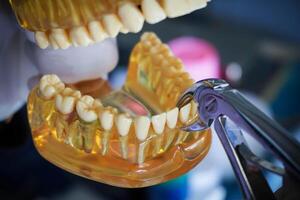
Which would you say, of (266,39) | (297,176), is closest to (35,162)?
(297,176)

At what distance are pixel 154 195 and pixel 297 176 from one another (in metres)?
0.57

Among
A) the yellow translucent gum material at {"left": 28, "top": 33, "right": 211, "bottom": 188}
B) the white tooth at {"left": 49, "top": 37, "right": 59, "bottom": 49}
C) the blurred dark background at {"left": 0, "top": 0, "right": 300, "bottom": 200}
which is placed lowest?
the blurred dark background at {"left": 0, "top": 0, "right": 300, "bottom": 200}

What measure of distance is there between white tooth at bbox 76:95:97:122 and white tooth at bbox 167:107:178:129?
0.14 feet

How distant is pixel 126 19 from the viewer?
0.35 metres

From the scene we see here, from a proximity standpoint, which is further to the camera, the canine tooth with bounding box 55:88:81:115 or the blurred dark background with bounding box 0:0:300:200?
the blurred dark background with bounding box 0:0:300:200

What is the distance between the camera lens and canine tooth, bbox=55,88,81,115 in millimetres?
356

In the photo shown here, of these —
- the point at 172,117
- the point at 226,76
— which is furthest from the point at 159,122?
the point at 226,76

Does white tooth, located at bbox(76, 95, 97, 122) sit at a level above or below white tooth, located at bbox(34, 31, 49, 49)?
below

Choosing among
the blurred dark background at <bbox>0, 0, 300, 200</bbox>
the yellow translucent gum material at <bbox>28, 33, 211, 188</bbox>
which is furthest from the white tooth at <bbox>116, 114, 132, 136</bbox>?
the blurred dark background at <bbox>0, 0, 300, 200</bbox>

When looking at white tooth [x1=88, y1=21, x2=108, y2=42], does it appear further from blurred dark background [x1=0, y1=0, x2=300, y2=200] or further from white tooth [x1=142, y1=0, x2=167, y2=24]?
blurred dark background [x1=0, y1=0, x2=300, y2=200]

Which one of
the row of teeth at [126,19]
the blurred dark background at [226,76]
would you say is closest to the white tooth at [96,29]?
the row of teeth at [126,19]

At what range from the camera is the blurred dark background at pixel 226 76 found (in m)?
0.66

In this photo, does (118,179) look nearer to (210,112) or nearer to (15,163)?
(210,112)

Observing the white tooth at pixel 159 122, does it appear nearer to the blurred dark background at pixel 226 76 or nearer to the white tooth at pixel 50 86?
the white tooth at pixel 50 86
